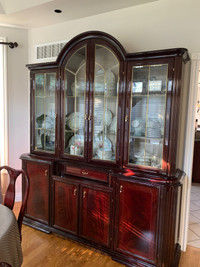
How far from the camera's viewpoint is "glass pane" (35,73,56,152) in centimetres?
248

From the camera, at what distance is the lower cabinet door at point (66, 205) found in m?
2.25

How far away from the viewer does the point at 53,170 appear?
7.87 feet

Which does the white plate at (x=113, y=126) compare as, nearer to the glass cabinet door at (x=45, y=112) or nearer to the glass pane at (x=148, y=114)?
the glass pane at (x=148, y=114)

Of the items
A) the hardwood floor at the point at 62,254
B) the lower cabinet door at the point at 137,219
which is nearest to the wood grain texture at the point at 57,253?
the hardwood floor at the point at 62,254

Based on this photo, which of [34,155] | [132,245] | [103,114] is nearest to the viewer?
[132,245]

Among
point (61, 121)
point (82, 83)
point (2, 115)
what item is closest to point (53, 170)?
point (61, 121)

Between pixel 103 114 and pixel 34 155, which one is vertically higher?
pixel 103 114

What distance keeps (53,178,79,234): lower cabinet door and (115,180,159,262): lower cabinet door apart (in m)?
0.52

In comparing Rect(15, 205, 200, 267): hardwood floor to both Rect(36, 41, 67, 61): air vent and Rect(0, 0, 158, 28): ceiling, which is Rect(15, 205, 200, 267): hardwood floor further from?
Rect(0, 0, 158, 28): ceiling

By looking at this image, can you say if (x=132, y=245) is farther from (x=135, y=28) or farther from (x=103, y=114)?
(x=135, y=28)

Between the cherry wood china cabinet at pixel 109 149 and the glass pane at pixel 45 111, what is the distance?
0.01 meters

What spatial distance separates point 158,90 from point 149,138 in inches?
18.2

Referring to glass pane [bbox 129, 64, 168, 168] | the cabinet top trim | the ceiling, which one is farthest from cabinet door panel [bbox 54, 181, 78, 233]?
the ceiling

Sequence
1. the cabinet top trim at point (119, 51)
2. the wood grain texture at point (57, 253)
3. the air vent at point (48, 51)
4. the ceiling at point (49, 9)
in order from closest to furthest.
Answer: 1. the cabinet top trim at point (119, 51)
2. the wood grain texture at point (57, 253)
3. the ceiling at point (49, 9)
4. the air vent at point (48, 51)
